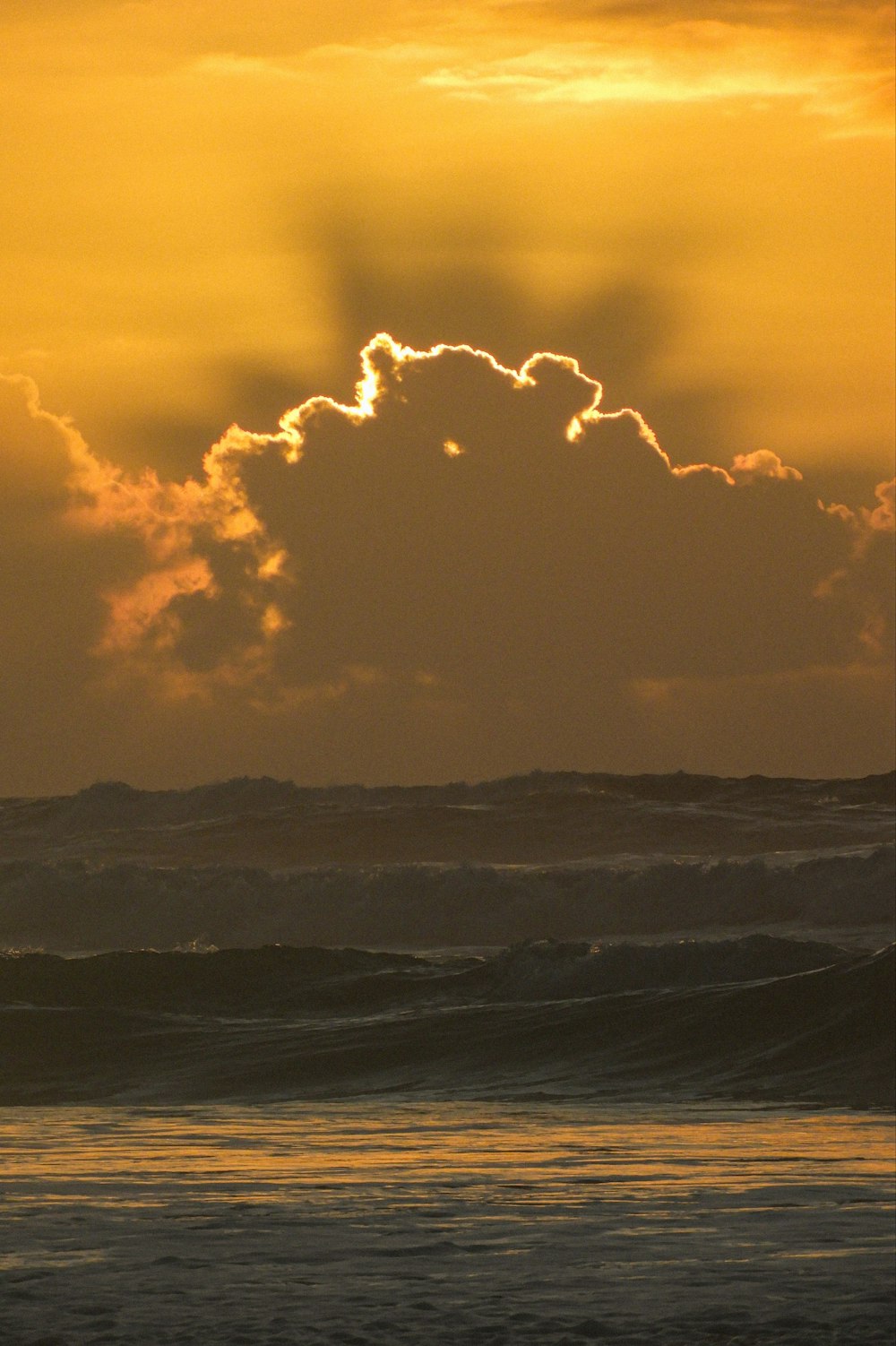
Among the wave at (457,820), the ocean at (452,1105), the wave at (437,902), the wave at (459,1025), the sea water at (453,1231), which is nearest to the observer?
the sea water at (453,1231)

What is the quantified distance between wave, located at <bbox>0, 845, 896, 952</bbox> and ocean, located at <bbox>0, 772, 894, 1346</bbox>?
0.28 ft

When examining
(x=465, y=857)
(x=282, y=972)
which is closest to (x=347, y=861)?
(x=465, y=857)

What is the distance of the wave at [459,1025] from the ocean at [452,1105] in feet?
0.20

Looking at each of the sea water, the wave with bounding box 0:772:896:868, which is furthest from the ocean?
the wave with bounding box 0:772:896:868

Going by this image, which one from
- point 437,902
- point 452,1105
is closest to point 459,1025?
point 452,1105

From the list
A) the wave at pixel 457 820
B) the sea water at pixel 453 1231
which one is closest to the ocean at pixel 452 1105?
the sea water at pixel 453 1231

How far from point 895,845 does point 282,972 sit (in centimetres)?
1485

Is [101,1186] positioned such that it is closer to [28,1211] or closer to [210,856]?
[28,1211]

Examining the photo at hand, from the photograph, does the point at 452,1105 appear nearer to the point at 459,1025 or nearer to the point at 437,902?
the point at 459,1025

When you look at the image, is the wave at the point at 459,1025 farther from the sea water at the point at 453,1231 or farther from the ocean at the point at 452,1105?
the sea water at the point at 453,1231

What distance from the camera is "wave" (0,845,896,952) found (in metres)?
33.2

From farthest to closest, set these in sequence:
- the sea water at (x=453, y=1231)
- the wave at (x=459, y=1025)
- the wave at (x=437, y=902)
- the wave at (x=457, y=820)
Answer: the wave at (x=457, y=820) < the wave at (x=437, y=902) < the wave at (x=459, y=1025) < the sea water at (x=453, y=1231)

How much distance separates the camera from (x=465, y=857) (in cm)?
4594

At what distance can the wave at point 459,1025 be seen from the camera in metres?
16.3
